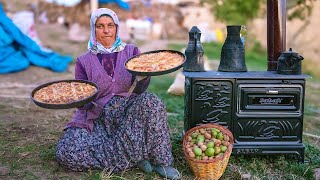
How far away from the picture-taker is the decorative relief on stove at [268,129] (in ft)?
11.6

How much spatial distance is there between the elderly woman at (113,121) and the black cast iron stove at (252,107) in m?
0.47

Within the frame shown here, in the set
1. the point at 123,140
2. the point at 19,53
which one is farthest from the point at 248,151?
the point at 19,53

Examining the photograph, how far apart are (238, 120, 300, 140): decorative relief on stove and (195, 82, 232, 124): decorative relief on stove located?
0.20 meters

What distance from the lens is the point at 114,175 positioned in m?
3.17

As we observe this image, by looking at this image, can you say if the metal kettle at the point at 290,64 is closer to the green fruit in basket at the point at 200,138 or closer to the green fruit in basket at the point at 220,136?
the green fruit in basket at the point at 220,136

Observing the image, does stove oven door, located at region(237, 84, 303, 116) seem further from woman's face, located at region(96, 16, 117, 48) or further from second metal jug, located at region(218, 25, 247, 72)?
woman's face, located at region(96, 16, 117, 48)

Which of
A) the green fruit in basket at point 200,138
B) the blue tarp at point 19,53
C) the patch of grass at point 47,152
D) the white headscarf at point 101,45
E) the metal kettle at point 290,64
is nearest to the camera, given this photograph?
the green fruit in basket at point 200,138

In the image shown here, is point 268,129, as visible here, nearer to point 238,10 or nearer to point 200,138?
point 200,138

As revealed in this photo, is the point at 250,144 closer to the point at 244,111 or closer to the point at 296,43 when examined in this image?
the point at 244,111

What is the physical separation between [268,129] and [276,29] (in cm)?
98

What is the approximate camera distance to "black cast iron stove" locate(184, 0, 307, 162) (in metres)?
3.44

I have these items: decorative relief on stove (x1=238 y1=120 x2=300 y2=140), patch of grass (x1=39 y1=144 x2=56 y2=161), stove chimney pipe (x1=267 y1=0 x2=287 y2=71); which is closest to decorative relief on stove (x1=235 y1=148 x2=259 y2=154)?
decorative relief on stove (x1=238 y1=120 x2=300 y2=140)

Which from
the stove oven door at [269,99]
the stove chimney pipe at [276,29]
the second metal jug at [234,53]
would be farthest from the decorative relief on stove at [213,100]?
the stove chimney pipe at [276,29]

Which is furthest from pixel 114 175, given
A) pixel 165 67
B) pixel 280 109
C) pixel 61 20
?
pixel 61 20
